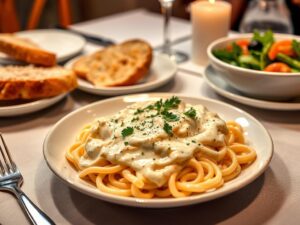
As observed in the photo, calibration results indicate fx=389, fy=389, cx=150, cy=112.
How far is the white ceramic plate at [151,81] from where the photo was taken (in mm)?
1453

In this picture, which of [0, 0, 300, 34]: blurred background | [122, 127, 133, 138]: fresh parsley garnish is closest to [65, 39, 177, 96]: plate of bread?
[122, 127, 133, 138]: fresh parsley garnish

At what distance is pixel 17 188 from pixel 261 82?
0.82 metres

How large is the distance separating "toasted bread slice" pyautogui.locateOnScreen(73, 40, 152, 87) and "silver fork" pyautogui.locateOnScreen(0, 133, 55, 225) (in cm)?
57

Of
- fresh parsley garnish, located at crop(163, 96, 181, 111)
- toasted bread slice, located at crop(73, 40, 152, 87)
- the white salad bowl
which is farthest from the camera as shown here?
toasted bread slice, located at crop(73, 40, 152, 87)

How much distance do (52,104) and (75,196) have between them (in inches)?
21.9

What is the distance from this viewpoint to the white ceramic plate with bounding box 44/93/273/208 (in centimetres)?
79

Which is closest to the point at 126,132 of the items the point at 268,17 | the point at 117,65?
the point at 117,65

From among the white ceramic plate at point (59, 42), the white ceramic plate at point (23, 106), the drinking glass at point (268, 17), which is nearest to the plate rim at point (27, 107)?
the white ceramic plate at point (23, 106)

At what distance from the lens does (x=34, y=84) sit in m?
1.35

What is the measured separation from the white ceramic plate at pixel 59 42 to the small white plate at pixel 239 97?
686 mm

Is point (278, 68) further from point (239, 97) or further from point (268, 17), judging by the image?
point (268, 17)

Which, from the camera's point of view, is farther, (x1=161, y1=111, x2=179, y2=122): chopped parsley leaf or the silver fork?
(x1=161, y1=111, x2=179, y2=122): chopped parsley leaf

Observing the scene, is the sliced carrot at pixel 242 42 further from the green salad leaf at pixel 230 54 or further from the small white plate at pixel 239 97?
the small white plate at pixel 239 97

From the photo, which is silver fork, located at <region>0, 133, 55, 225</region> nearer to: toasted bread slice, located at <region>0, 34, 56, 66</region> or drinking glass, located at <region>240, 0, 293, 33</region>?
toasted bread slice, located at <region>0, 34, 56, 66</region>
